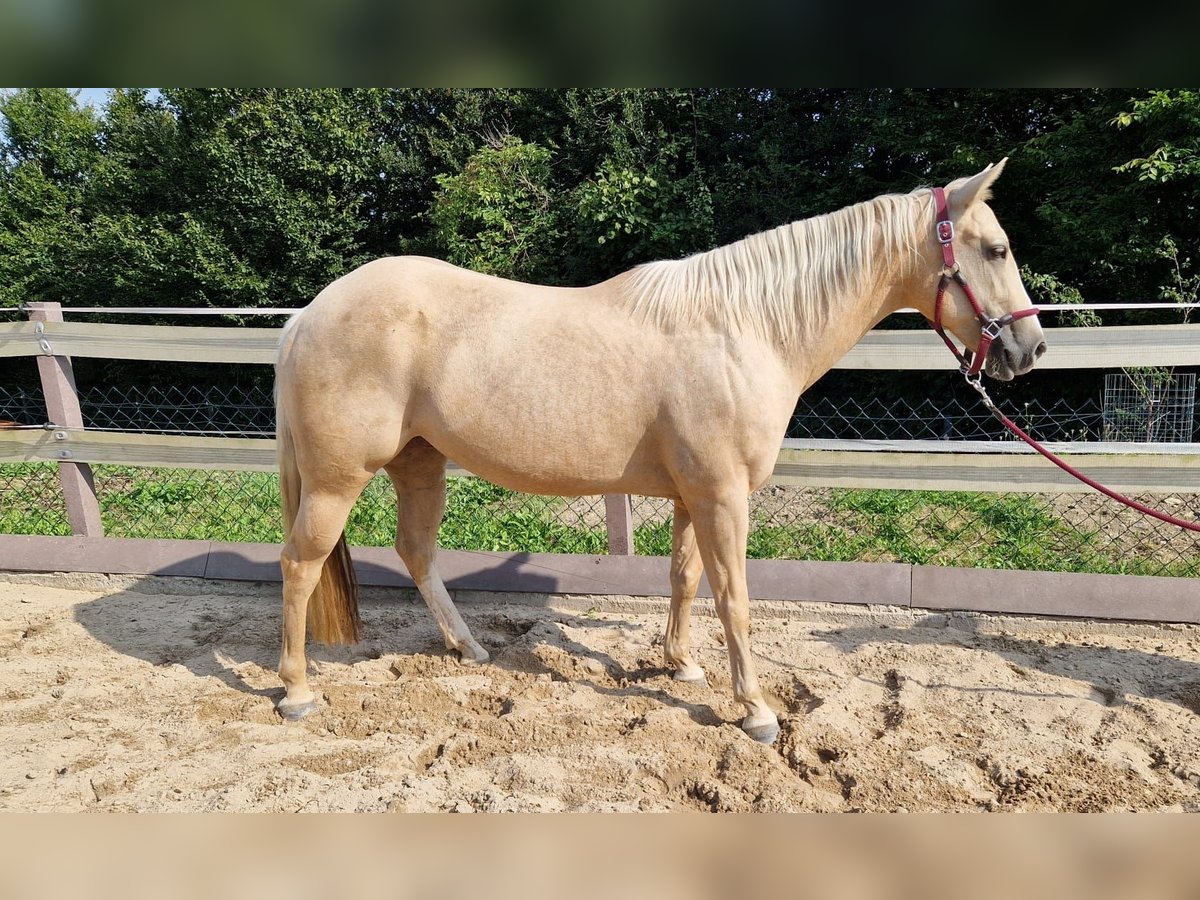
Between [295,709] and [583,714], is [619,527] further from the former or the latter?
[295,709]

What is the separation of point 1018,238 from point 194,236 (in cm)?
1252

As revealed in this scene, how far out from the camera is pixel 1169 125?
713 centimetres

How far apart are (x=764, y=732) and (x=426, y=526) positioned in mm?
1783

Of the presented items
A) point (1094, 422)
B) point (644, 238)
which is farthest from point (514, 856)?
point (644, 238)

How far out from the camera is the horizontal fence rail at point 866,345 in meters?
3.59

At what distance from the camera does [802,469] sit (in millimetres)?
4047

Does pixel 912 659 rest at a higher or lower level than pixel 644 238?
lower

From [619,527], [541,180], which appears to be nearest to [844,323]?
[619,527]

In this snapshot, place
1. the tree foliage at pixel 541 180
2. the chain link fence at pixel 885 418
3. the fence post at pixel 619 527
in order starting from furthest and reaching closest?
the tree foliage at pixel 541 180, the chain link fence at pixel 885 418, the fence post at pixel 619 527

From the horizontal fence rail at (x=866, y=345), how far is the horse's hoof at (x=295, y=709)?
182cm

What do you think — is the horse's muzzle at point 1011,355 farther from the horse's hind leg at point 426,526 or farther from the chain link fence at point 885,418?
the chain link fence at point 885,418

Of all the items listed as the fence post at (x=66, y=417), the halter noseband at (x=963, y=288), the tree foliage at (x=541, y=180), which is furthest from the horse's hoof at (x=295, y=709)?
the tree foliage at (x=541, y=180)
